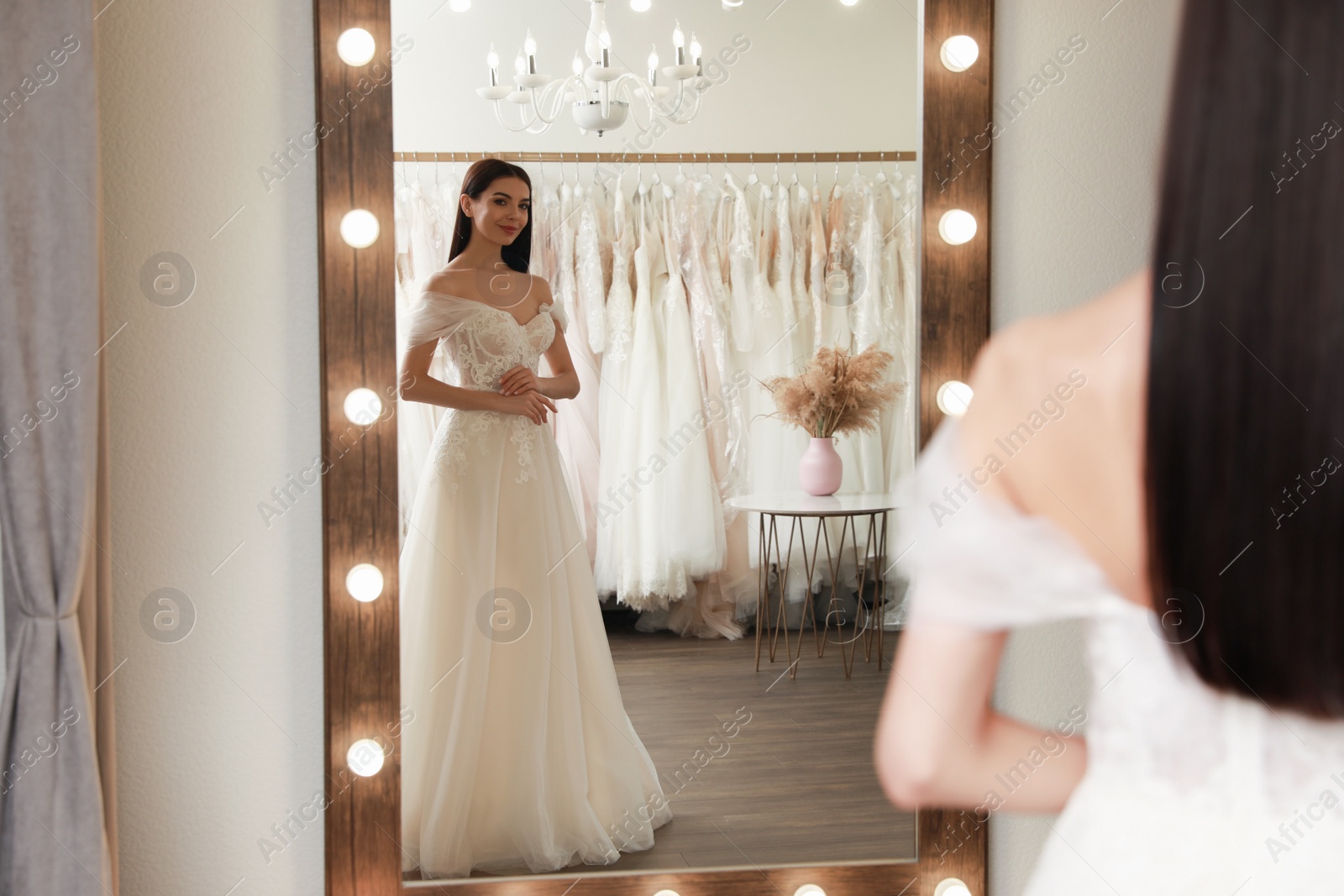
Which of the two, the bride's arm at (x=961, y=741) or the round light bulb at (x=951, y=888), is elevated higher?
the bride's arm at (x=961, y=741)

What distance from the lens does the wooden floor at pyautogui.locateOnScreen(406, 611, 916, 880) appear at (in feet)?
5.18

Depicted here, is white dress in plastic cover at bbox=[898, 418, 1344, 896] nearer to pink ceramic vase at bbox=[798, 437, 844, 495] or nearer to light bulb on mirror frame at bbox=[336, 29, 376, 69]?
pink ceramic vase at bbox=[798, 437, 844, 495]

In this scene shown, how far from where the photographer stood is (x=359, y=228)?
5.02ft

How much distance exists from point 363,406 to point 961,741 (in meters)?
1.20

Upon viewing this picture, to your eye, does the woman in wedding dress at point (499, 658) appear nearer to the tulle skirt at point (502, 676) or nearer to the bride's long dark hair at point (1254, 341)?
the tulle skirt at point (502, 676)

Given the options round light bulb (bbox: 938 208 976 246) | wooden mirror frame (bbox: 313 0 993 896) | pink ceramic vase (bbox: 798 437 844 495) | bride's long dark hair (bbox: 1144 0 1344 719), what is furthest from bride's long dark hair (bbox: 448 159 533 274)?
bride's long dark hair (bbox: 1144 0 1344 719)

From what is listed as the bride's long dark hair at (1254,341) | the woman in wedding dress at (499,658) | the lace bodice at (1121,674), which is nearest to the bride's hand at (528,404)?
the woman in wedding dress at (499,658)

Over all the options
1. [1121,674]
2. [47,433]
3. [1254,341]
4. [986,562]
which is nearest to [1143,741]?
[1121,674]

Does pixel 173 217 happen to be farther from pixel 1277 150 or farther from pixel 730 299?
pixel 1277 150

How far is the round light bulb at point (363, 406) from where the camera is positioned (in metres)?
1.55

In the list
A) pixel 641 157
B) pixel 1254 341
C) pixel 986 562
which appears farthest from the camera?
pixel 641 157

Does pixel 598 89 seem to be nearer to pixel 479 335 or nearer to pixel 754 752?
pixel 479 335

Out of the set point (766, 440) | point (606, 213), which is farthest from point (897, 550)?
point (606, 213)

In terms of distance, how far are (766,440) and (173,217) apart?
1.03m
